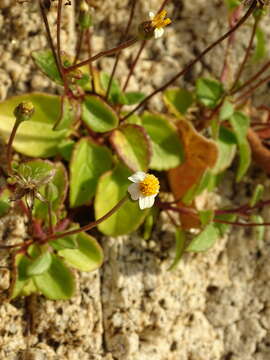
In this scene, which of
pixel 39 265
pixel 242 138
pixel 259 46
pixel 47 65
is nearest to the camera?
pixel 39 265

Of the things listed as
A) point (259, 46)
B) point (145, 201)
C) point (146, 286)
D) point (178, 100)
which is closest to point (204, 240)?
point (146, 286)

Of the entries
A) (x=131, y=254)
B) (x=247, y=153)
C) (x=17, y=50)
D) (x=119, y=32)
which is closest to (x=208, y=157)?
(x=247, y=153)

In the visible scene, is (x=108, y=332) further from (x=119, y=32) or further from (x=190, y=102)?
(x=119, y=32)

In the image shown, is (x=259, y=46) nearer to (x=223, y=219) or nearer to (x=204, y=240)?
(x=223, y=219)

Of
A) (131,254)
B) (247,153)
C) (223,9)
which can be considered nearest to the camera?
(131,254)

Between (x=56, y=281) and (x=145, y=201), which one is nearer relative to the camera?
(x=145, y=201)

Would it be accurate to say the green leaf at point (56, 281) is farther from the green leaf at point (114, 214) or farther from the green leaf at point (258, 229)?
the green leaf at point (258, 229)
